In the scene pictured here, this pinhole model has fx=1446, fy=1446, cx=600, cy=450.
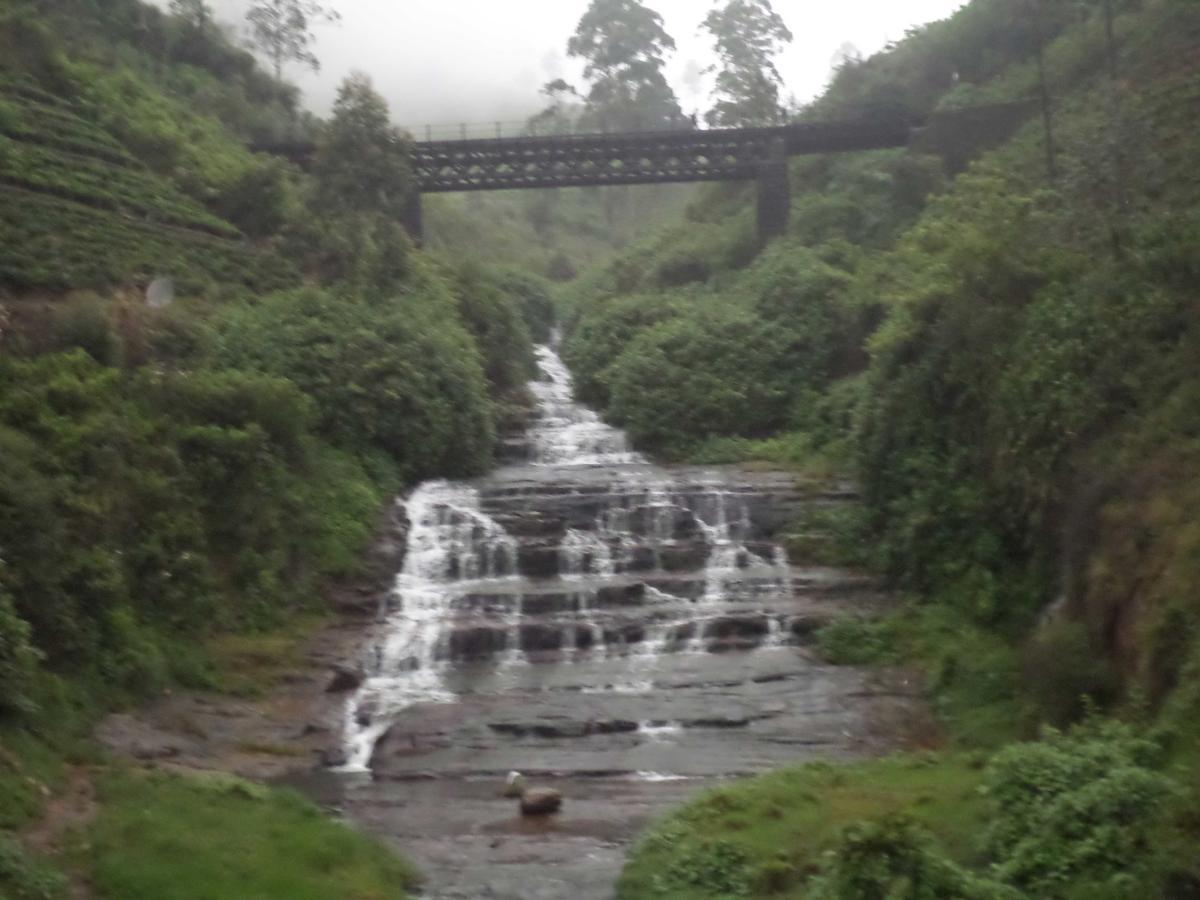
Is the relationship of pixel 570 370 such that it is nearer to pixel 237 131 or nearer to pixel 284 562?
pixel 237 131

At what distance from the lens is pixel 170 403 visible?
2717cm

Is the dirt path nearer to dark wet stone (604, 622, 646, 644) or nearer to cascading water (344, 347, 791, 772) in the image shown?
cascading water (344, 347, 791, 772)

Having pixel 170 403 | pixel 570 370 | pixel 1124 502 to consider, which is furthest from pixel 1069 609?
Answer: pixel 570 370

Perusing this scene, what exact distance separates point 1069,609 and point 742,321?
70.9 feet

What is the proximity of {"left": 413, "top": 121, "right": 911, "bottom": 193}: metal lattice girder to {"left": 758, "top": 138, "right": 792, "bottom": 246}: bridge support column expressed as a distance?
1.05 feet

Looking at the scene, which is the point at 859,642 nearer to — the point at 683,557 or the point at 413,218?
the point at 683,557

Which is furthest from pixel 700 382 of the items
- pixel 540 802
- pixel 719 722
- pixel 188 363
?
pixel 540 802

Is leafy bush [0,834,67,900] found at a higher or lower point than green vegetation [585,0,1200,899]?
lower

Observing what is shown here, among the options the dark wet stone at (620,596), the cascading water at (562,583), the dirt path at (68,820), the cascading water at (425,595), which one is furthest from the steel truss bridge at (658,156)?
the dirt path at (68,820)

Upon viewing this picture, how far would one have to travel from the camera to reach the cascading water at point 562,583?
82.0 ft

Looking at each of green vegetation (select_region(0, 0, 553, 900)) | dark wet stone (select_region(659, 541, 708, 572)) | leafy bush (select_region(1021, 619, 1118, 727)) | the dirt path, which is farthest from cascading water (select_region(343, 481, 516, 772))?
leafy bush (select_region(1021, 619, 1118, 727))

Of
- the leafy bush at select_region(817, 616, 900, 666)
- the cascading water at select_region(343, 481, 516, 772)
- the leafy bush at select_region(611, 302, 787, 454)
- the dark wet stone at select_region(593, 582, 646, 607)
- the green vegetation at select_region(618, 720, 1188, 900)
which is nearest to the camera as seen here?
the green vegetation at select_region(618, 720, 1188, 900)

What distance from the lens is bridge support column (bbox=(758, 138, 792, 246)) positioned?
161 ft

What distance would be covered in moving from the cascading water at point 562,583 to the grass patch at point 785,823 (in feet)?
20.8
